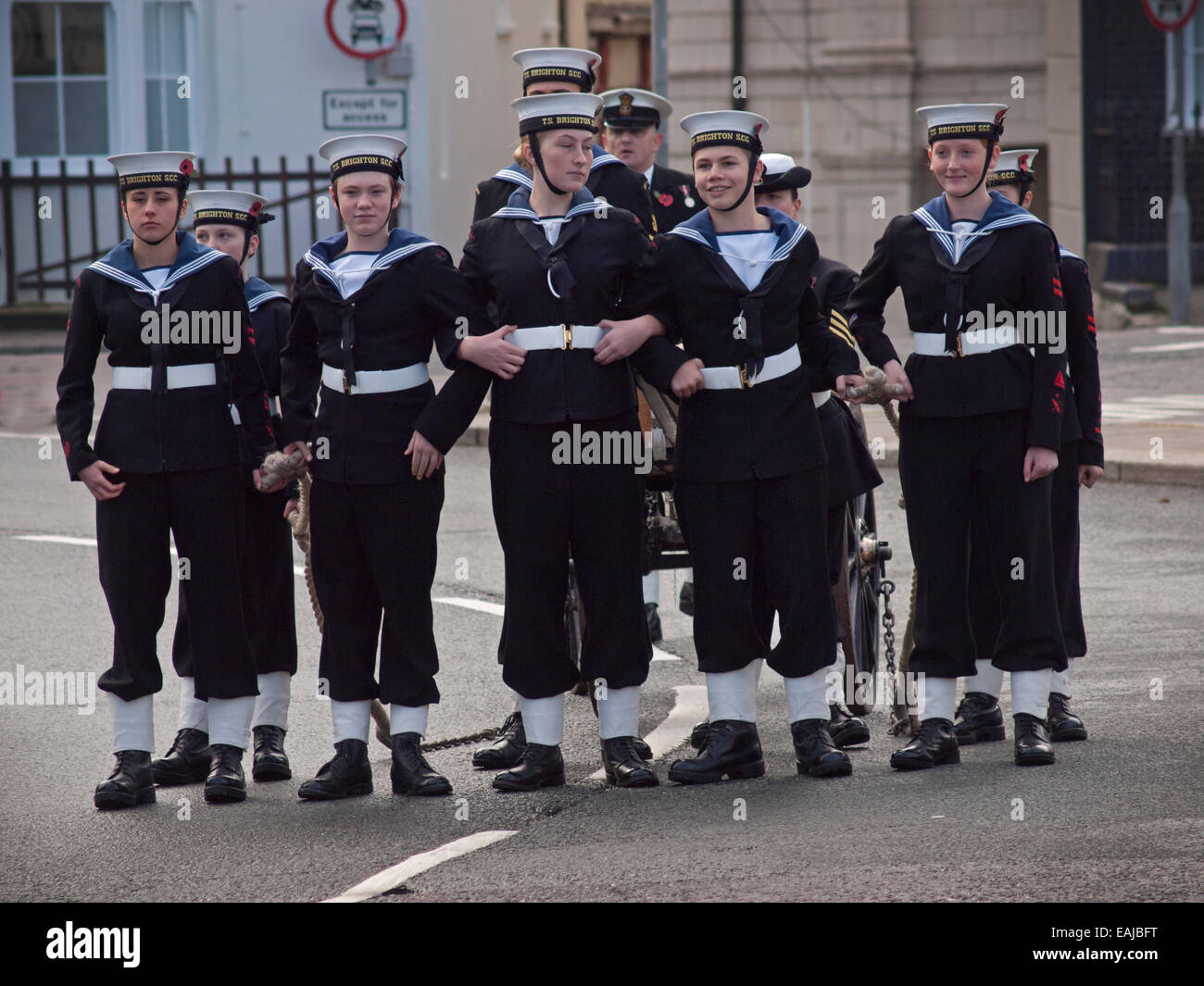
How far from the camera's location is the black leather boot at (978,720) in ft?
22.7

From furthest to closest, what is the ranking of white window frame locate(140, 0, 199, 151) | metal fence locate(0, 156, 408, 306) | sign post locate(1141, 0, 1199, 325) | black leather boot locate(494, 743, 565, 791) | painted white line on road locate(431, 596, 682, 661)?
white window frame locate(140, 0, 199, 151) → metal fence locate(0, 156, 408, 306) → sign post locate(1141, 0, 1199, 325) → painted white line on road locate(431, 596, 682, 661) → black leather boot locate(494, 743, 565, 791)

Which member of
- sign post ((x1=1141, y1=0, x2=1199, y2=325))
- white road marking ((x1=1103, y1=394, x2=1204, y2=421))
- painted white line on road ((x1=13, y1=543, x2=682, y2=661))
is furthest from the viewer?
sign post ((x1=1141, y1=0, x2=1199, y2=325))

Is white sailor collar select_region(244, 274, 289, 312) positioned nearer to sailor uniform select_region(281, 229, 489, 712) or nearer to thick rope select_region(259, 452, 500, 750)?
sailor uniform select_region(281, 229, 489, 712)

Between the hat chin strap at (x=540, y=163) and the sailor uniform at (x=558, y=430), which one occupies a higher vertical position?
the hat chin strap at (x=540, y=163)

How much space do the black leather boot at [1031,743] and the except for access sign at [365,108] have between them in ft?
56.2

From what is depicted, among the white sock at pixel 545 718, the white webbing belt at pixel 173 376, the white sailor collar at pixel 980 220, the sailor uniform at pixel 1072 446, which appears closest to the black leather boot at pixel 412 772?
the white sock at pixel 545 718

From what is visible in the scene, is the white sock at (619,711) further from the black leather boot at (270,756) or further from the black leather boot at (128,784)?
the black leather boot at (128,784)

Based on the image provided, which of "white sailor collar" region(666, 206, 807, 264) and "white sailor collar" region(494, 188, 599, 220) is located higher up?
"white sailor collar" region(494, 188, 599, 220)

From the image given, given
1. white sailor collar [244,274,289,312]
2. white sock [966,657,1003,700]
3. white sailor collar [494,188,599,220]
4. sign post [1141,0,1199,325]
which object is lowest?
white sock [966,657,1003,700]

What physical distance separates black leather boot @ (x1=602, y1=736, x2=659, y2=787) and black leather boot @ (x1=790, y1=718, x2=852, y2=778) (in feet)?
1.58

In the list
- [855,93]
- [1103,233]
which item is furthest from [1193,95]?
[855,93]

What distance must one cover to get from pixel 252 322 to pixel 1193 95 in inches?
726

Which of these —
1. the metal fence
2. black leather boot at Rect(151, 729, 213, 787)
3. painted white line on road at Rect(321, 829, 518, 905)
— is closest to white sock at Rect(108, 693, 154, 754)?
black leather boot at Rect(151, 729, 213, 787)

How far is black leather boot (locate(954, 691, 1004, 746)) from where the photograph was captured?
6.93 metres
